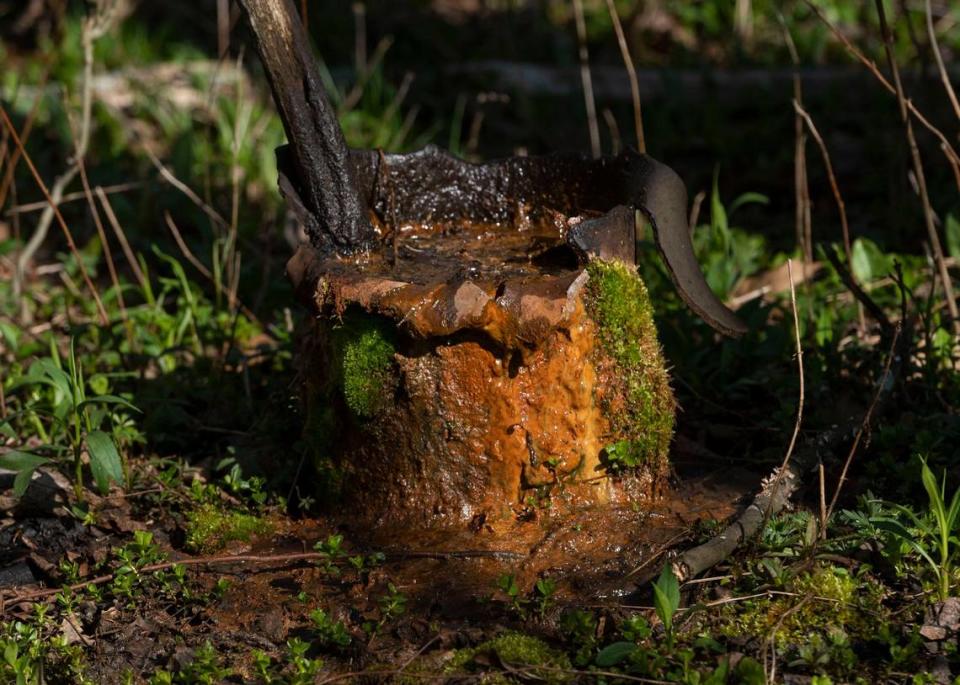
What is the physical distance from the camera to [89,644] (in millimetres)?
2664

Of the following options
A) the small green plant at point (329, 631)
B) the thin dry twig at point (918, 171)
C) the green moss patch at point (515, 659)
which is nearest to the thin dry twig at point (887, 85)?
the thin dry twig at point (918, 171)

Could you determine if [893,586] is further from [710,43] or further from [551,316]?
[710,43]

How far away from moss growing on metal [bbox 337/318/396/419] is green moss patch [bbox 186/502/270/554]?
0.46 meters

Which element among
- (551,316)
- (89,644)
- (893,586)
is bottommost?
(89,644)

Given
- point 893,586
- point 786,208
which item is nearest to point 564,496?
point 893,586

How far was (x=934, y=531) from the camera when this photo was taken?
2.68m

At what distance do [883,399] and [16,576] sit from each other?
239 centimetres

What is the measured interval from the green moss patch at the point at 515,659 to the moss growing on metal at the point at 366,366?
0.68 m

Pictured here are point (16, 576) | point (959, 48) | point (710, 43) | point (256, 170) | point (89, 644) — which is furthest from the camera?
point (710, 43)

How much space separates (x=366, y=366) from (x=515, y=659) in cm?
82

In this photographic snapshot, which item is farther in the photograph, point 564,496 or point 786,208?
point 786,208

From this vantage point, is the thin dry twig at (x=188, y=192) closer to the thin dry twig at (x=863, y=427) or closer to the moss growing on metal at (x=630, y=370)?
the moss growing on metal at (x=630, y=370)

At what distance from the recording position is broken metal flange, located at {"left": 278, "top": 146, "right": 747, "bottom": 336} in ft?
9.95

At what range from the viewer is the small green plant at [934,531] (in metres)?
2.54
